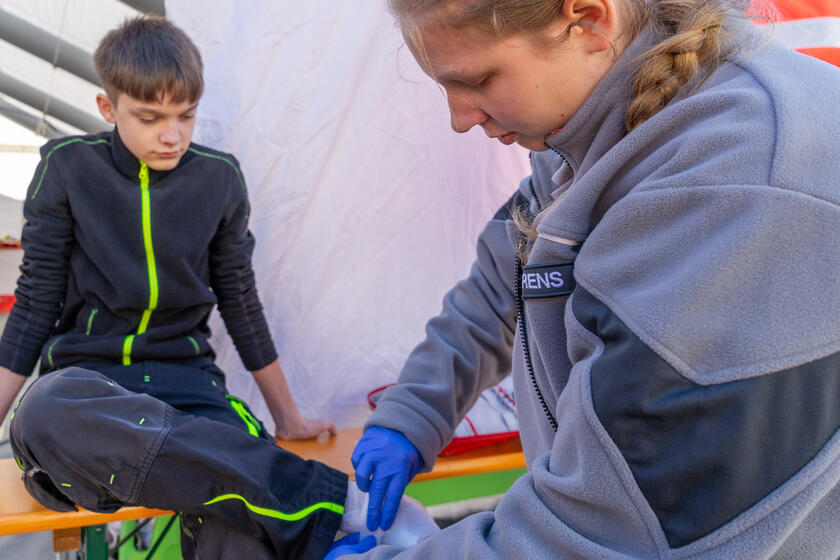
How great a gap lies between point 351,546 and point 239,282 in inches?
22.3

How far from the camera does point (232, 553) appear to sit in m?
0.93

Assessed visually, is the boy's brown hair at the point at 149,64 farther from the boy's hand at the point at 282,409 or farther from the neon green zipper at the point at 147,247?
the boy's hand at the point at 282,409

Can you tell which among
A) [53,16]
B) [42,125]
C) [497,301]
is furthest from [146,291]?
[42,125]

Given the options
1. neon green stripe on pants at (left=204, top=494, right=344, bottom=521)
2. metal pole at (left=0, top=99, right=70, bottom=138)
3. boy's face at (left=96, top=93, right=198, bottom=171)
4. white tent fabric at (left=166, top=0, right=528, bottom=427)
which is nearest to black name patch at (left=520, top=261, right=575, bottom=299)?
neon green stripe on pants at (left=204, top=494, right=344, bottom=521)

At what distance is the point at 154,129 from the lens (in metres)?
1.15

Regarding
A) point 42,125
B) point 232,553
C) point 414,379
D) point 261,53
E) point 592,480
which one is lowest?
point 42,125

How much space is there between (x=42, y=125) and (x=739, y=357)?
5.46 metres

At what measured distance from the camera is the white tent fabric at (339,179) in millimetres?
1356

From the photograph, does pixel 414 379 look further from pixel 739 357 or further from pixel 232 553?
pixel 739 357

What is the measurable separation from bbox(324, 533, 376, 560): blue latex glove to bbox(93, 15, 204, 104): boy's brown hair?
0.71 m

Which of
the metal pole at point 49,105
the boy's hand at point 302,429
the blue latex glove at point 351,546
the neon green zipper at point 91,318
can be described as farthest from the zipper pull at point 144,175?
the metal pole at point 49,105

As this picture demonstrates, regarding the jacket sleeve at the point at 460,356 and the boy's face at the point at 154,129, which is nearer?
the jacket sleeve at the point at 460,356

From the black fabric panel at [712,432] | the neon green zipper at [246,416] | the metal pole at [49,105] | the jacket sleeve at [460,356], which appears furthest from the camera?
the metal pole at [49,105]

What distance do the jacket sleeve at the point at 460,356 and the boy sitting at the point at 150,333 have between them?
13cm
